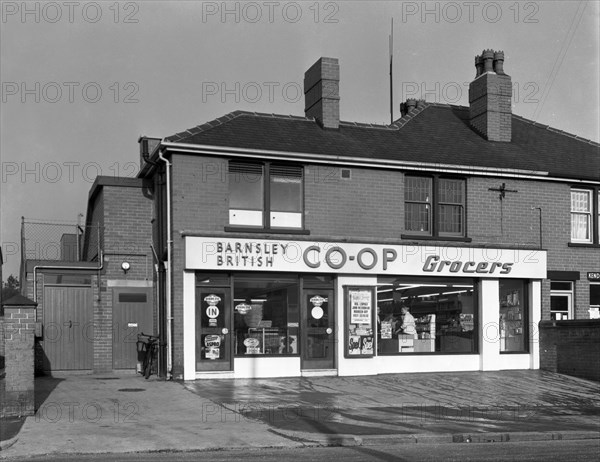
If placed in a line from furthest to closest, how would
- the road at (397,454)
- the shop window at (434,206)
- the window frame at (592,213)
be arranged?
the window frame at (592,213) → the shop window at (434,206) → the road at (397,454)

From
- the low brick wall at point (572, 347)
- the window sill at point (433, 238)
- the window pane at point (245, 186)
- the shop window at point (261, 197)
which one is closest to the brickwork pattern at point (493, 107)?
the window sill at point (433, 238)

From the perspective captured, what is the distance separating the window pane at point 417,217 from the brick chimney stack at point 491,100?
4.05m

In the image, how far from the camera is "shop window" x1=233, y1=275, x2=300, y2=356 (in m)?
21.4

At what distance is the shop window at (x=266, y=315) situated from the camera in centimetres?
2142

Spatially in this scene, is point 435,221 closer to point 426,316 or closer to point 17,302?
point 426,316

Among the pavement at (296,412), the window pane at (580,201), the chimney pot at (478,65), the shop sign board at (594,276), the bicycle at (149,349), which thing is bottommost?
the pavement at (296,412)

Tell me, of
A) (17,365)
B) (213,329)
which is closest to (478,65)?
(213,329)

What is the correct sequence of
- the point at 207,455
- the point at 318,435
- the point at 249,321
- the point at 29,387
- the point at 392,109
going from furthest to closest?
1. the point at 392,109
2. the point at 249,321
3. the point at 29,387
4. the point at 318,435
5. the point at 207,455

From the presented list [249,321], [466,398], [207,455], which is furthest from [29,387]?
[466,398]

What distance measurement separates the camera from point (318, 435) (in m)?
13.4

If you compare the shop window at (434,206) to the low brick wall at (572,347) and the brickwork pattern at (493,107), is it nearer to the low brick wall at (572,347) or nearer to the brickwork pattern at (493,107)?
the brickwork pattern at (493,107)

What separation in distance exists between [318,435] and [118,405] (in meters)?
4.69

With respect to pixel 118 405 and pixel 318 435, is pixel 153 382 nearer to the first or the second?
pixel 118 405

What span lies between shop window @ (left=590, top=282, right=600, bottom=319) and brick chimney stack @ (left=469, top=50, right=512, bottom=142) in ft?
17.1
